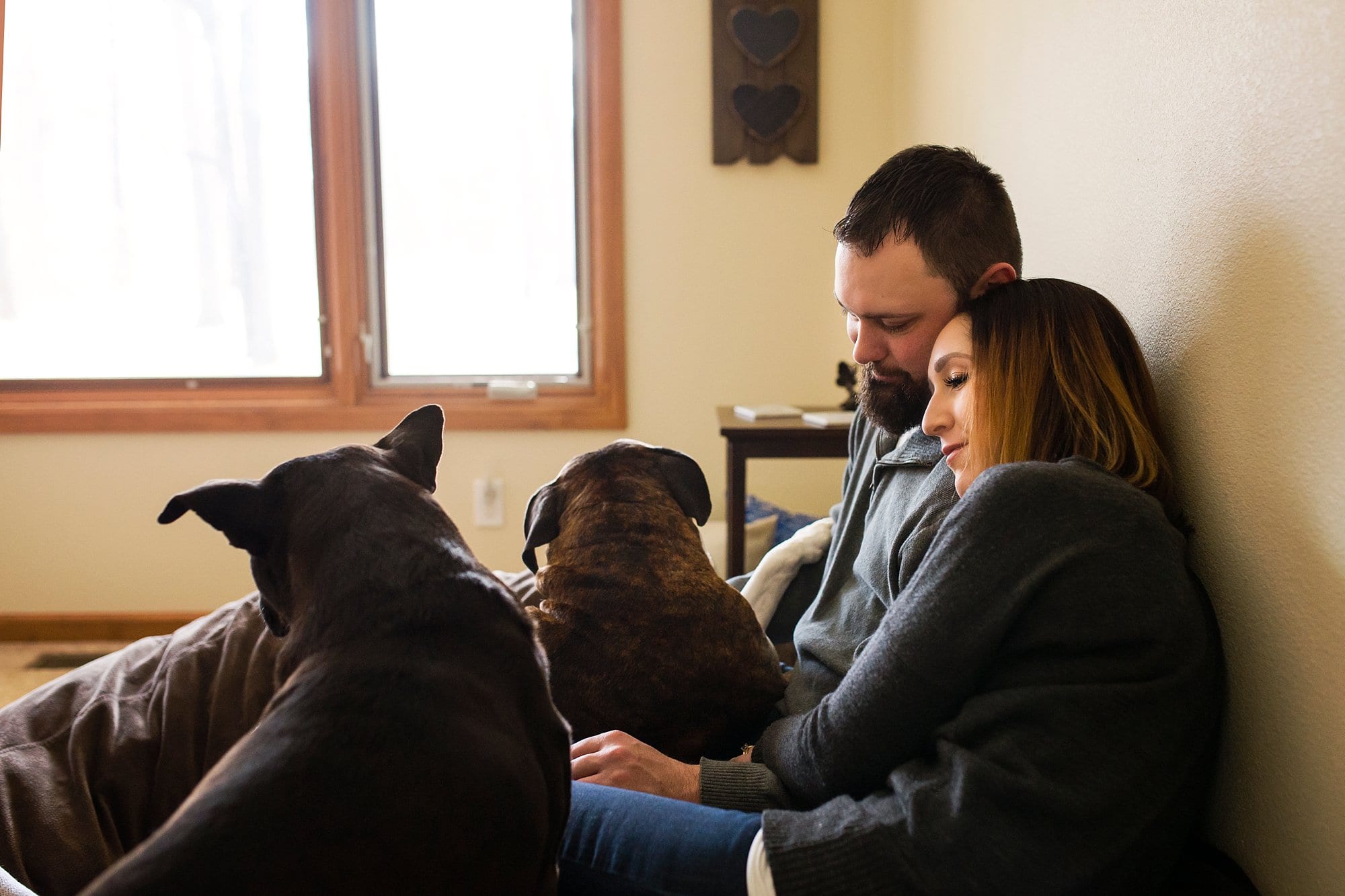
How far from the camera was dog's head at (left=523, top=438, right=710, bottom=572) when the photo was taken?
4.96 feet

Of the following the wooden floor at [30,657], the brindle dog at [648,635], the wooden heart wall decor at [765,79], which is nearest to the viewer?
the brindle dog at [648,635]

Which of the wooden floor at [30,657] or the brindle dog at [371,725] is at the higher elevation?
the brindle dog at [371,725]

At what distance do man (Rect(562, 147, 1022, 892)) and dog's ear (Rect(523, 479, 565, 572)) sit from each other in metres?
0.38

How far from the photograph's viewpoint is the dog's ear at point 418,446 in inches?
45.4

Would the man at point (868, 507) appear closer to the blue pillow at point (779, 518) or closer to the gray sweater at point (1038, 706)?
the gray sweater at point (1038, 706)

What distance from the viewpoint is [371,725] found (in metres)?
0.78

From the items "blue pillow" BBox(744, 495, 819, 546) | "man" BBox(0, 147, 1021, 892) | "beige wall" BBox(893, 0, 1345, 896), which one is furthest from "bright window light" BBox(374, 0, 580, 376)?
"beige wall" BBox(893, 0, 1345, 896)

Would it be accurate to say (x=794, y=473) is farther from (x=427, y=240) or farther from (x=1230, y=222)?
(x=1230, y=222)

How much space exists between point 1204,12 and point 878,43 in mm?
2169

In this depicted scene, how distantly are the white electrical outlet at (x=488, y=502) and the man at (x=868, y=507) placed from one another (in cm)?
182

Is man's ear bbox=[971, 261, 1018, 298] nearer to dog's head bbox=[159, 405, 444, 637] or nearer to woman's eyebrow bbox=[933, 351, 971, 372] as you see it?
woman's eyebrow bbox=[933, 351, 971, 372]

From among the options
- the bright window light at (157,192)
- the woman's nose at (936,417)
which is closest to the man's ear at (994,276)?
the woman's nose at (936,417)

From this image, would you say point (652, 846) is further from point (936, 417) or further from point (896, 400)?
point (896, 400)

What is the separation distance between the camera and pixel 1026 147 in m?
1.80
